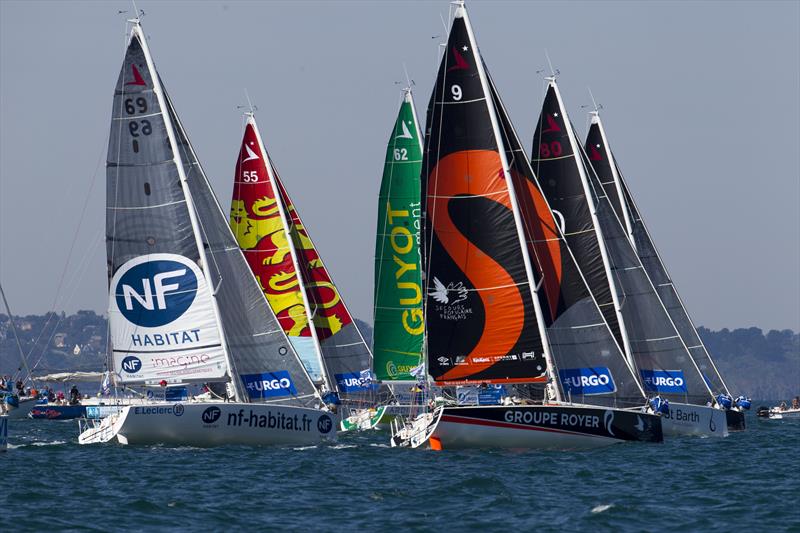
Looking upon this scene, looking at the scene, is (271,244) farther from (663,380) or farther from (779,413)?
(779,413)

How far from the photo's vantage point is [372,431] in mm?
51156

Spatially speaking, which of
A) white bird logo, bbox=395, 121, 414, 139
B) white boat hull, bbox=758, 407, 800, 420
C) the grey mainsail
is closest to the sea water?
the grey mainsail

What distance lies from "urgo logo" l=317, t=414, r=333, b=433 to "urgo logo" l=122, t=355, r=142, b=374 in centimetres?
482

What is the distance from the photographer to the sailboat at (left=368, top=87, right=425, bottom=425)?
155 feet

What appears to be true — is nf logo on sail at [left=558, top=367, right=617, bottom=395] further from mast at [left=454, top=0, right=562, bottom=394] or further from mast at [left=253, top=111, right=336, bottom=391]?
mast at [left=253, top=111, right=336, bottom=391]

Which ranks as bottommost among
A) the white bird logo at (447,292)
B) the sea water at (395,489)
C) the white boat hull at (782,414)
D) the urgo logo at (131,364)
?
the sea water at (395,489)

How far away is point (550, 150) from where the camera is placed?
4372 centimetres

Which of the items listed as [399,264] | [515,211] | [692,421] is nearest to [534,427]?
[515,211]

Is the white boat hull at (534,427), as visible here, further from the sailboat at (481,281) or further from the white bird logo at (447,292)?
the white bird logo at (447,292)

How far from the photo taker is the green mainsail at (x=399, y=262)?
4738cm

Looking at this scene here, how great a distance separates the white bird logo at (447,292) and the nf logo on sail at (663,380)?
1233 centimetres

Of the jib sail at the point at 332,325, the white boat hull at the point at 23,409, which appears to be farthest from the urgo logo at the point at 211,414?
the white boat hull at the point at 23,409

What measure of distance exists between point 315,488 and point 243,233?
891 inches

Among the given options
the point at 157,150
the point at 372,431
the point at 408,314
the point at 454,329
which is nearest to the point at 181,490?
the point at 454,329
